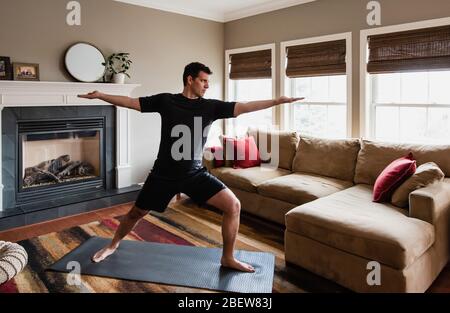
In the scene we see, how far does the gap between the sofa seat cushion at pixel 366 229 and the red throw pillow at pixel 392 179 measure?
0.09m

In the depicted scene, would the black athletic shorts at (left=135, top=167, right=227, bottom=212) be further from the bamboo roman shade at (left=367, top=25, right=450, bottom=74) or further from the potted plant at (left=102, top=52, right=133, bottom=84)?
the bamboo roman shade at (left=367, top=25, right=450, bottom=74)

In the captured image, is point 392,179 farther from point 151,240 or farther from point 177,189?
point 151,240

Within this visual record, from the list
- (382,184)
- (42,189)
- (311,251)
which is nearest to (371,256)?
(311,251)

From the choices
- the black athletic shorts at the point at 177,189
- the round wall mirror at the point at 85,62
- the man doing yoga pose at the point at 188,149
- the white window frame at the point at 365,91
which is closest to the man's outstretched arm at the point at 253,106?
the man doing yoga pose at the point at 188,149

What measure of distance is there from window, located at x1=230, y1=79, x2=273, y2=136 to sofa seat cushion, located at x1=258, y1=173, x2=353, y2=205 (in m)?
1.60

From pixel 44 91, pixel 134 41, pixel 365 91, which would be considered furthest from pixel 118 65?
pixel 365 91

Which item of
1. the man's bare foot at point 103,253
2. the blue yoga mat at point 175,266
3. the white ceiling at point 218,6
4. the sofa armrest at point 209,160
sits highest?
the white ceiling at point 218,6

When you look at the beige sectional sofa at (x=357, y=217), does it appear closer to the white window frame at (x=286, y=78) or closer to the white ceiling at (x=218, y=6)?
the white window frame at (x=286, y=78)

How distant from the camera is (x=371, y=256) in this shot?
2154mm

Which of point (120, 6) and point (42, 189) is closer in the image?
point (42, 189)

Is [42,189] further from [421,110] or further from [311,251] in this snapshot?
[421,110]

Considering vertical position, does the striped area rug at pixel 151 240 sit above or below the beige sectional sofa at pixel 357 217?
below

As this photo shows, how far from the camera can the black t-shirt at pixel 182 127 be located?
2.44 m
